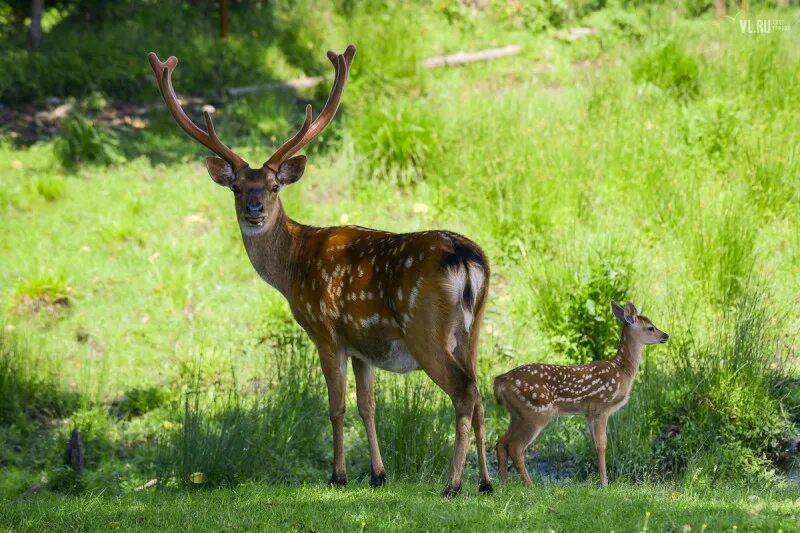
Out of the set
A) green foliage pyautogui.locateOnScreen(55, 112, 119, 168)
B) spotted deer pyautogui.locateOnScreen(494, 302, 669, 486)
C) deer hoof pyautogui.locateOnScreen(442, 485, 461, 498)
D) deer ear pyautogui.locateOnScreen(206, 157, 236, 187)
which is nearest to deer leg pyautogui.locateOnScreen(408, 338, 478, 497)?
deer hoof pyautogui.locateOnScreen(442, 485, 461, 498)

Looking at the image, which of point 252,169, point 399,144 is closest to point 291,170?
point 252,169

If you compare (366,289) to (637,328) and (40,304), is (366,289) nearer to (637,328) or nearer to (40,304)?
(637,328)

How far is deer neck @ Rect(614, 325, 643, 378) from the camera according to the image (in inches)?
305

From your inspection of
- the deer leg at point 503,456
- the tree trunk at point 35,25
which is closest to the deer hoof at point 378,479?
the deer leg at point 503,456

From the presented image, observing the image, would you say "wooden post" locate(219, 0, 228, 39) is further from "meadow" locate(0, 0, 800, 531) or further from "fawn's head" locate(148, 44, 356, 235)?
"fawn's head" locate(148, 44, 356, 235)

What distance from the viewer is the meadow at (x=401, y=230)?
7.79 metres

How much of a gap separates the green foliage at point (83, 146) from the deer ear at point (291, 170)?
20.6 feet

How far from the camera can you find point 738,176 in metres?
11.7

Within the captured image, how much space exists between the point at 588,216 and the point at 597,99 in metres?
2.20

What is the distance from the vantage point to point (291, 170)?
26.2 feet

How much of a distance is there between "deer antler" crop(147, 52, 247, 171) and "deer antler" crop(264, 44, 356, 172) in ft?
0.76

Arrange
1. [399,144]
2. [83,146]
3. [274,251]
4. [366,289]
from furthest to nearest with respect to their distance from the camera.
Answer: [83,146] < [399,144] < [274,251] < [366,289]

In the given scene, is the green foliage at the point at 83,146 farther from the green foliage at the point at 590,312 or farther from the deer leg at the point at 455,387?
the deer leg at the point at 455,387

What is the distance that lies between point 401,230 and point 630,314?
4.46m
